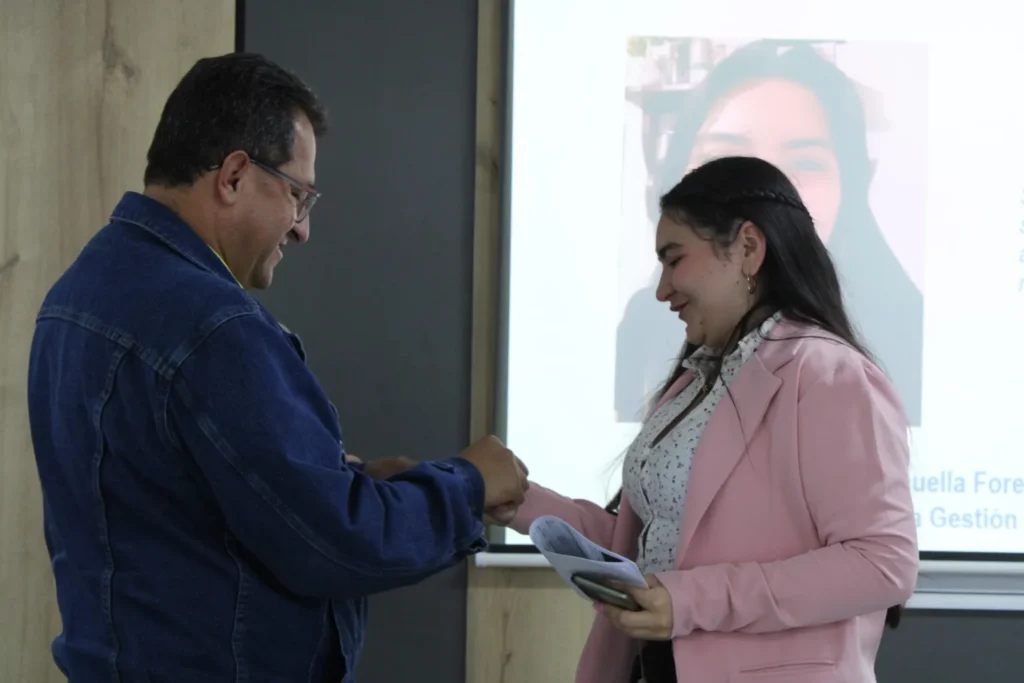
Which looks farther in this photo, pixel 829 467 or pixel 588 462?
pixel 588 462

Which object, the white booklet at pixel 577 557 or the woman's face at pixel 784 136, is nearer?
the white booklet at pixel 577 557

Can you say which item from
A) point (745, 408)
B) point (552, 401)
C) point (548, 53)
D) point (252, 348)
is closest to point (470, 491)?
point (252, 348)

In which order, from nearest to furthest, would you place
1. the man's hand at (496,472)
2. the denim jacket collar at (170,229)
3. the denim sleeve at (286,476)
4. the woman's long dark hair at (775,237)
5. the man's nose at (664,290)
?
the denim sleeve at (286,476), the denim jacket collar at (170,229), the man's hand at (496,472), the woman's long dark hair at (775,237), the man's nose at (664,290)

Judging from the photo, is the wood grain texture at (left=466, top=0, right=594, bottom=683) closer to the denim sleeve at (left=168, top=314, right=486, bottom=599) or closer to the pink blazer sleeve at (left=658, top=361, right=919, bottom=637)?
the pink blazer sleeve at (left=658, top=361, right=919, bottom=637)

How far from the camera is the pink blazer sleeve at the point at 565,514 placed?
1.88m

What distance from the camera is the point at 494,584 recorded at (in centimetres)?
246

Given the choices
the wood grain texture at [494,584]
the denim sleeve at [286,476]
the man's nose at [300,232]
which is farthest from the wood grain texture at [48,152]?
the denim sleeve at [286,476]

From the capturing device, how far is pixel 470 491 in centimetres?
130

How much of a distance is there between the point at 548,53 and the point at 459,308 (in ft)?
2.23

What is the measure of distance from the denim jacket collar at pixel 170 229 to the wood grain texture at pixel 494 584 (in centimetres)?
126

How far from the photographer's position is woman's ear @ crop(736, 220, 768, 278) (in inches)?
64.1

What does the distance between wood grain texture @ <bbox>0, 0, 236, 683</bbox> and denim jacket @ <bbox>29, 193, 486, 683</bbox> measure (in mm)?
1315

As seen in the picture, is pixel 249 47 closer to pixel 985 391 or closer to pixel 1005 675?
pixel 985 391

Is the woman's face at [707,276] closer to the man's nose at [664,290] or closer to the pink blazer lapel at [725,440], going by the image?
the man's nose at [664,290]
